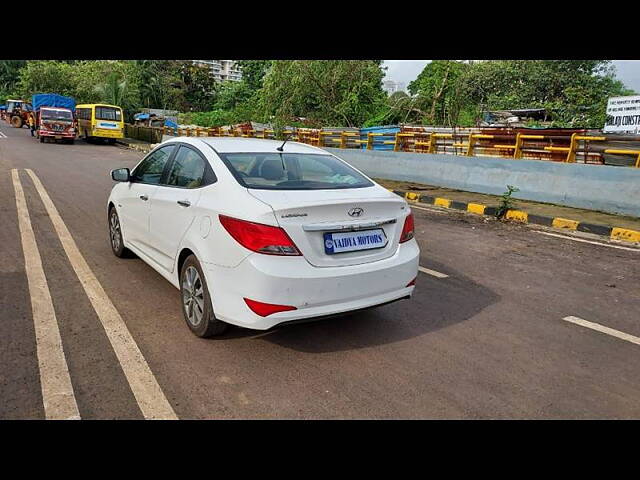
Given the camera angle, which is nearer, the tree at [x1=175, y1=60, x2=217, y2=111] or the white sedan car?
the white sedan car

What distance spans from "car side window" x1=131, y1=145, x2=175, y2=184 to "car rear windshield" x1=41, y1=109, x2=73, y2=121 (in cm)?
2584

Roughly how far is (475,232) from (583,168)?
3386mm

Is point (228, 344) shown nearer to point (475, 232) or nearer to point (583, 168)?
point (475, 232)

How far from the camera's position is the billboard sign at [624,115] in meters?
10.3

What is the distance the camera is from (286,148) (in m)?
4.21

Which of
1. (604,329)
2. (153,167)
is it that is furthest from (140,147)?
(604,329)

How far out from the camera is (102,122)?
1148 inches

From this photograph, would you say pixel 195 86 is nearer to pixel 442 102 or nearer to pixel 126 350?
pixel 442 102

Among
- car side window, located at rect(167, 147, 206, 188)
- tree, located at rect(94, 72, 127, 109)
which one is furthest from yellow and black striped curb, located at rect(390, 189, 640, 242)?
tree, located at rect(94, 72, 127, 109)

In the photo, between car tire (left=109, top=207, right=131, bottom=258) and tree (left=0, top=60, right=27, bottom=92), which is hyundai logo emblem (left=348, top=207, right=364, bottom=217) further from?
tree (left=0, top=60, right=27, bottom=92)

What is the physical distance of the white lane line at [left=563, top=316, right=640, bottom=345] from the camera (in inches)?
150

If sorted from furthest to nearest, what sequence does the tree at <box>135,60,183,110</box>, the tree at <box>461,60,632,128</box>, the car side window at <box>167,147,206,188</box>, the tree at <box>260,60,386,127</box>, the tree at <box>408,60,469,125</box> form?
the tree at <box>135,60,183,110</box>
the tree at <box>461,60,632,128</box>
the tree at <box>260,60,386,127</box>
the tree at <box>408,60,469,125</box>
the car side window at <box>167,147,206,188</box>

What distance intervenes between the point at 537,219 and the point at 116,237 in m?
7.07
